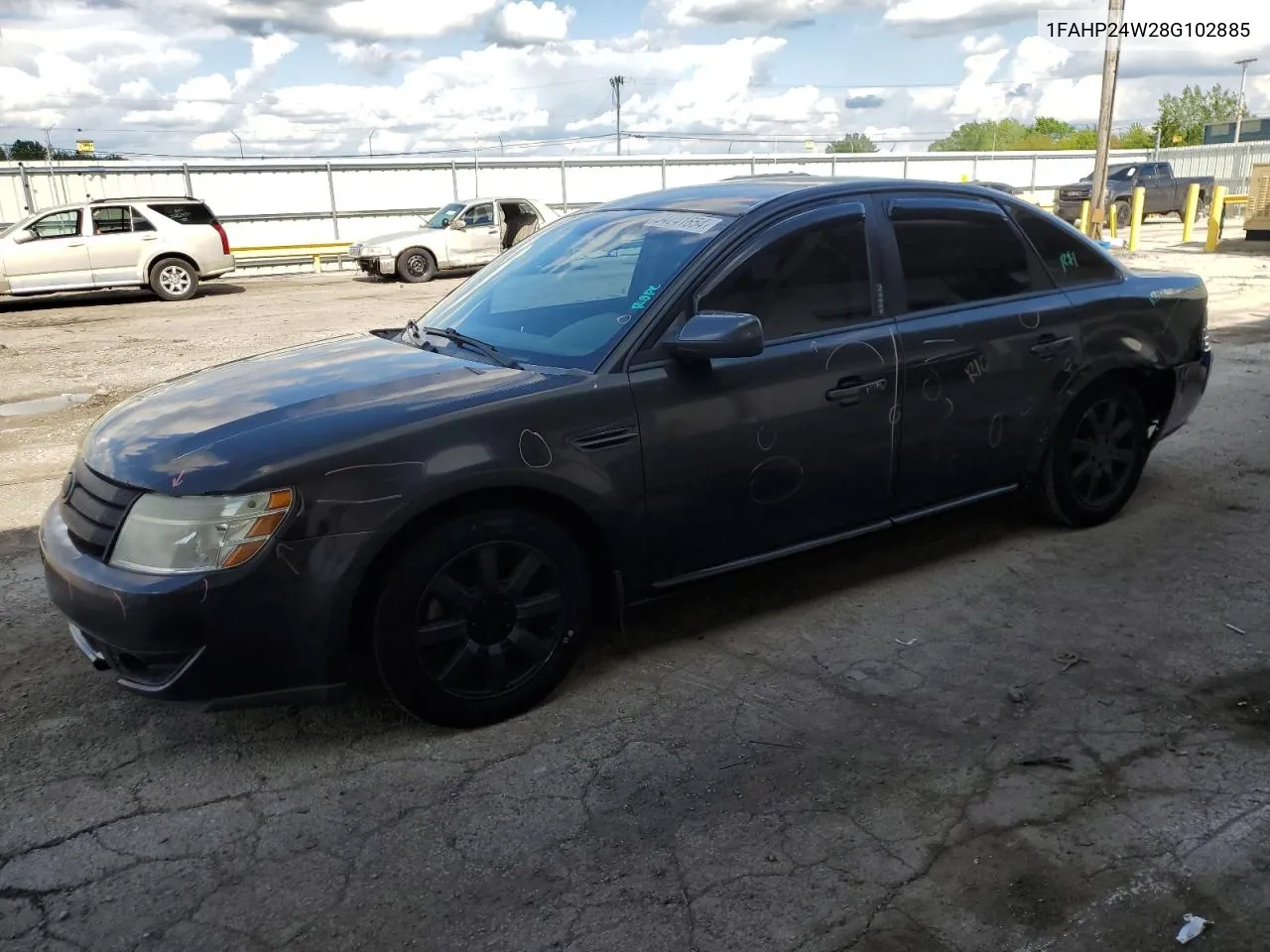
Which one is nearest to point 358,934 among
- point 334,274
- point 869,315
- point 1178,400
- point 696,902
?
point 696,902

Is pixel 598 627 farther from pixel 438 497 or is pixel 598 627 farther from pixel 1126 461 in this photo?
pixel 1126 461

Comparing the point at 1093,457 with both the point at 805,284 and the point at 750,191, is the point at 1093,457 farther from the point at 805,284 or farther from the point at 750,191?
the point at 750,191

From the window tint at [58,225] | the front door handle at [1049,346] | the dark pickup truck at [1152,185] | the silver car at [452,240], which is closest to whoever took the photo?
the front door handle at [1049,346]

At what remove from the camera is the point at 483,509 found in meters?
3.15

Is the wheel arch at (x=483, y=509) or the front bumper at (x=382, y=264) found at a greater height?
the wheel arch at (x=483, y=509)

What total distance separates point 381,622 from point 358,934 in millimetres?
898

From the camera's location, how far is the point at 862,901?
2465mm

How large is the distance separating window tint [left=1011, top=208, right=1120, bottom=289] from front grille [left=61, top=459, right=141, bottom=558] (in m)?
3.80

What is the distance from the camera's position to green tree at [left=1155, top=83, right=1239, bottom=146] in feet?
265

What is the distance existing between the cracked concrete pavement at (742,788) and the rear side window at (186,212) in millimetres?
14729

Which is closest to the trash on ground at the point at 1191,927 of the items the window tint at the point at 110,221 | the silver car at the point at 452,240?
the silver car at the point at 452,240

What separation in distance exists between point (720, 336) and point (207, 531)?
5.48 feet

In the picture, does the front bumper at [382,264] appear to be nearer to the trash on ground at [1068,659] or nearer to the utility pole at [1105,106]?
the utility pole at [1105,106]

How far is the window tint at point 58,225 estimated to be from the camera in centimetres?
1652
